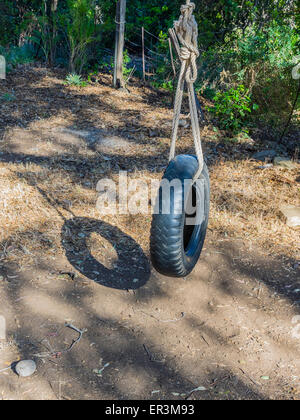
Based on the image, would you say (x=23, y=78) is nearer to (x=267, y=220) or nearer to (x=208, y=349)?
(x=267, y=220)

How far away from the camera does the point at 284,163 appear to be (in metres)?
6.03

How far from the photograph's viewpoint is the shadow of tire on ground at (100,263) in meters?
3.47

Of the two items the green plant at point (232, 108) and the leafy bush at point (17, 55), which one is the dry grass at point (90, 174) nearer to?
the green plant at point (232, 108)

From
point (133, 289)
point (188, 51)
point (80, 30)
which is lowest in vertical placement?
point (133, 289)

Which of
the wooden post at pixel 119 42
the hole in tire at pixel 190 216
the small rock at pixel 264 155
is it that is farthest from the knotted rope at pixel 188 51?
the wooden post at pixel 119 42

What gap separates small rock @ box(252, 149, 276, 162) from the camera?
246 inches

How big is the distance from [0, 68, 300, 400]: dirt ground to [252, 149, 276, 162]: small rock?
47 cm

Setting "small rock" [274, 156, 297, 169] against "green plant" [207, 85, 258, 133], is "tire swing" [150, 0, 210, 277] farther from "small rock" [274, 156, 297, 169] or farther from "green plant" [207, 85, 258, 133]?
"green plant" [207, 85, 258, 133]

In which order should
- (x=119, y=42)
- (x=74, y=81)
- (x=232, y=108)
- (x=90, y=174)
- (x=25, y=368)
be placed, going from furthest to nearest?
(x=74, y=81) → (x=119, y=42) → (x=232, y=108) → (x=90, y=174) → (x=25, y=368)

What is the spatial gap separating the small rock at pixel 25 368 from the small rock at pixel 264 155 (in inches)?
187

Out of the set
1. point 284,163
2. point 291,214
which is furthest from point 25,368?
point 284,163

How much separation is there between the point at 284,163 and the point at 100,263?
363 centimetres

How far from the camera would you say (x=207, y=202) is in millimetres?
3205

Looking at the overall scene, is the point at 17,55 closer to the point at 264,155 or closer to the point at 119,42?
the point at 119,42
